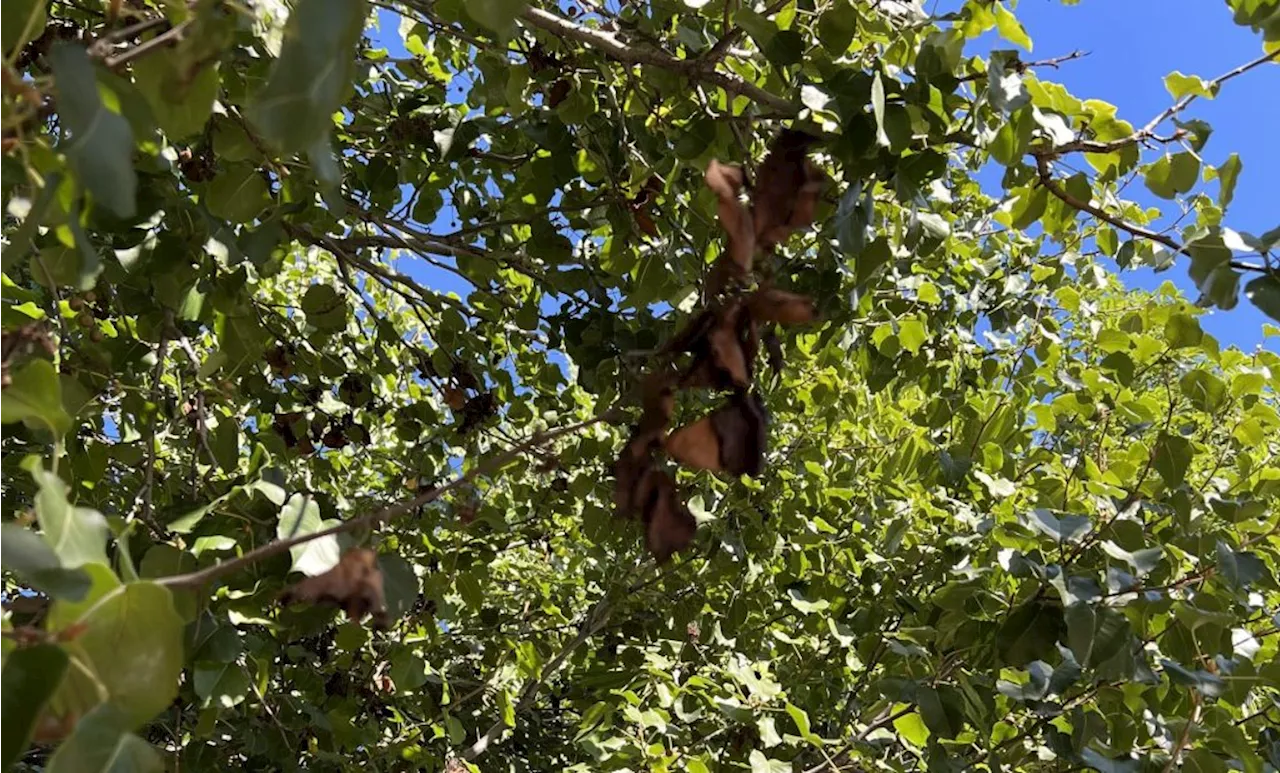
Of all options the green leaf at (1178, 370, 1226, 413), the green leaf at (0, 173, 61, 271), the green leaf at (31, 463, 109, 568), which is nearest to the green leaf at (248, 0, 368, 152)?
the green leaf at (0, 173, 61, 271)

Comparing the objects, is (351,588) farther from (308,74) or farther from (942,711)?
(942,711)

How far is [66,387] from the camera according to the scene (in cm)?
114

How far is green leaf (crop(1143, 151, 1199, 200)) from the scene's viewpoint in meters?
1.20

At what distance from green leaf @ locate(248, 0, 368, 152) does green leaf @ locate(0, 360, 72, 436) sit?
233mm

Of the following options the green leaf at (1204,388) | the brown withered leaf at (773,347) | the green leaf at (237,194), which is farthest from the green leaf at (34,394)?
the green leaf at (1204,388)

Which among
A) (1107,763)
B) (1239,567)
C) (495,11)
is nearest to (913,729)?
(1107,763)

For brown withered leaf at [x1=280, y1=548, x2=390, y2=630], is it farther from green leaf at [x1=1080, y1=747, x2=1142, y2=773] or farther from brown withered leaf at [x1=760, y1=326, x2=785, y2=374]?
green leaf at [x1=1080, y1=747, x2=1142, y2=773]

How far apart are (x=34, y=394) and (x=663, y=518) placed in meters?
0.42

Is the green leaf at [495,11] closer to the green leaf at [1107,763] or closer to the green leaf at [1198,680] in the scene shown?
the green leaf at [1198,680]

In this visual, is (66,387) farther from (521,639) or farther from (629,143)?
(521,639)

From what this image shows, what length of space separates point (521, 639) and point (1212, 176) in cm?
232

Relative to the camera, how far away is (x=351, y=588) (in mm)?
576

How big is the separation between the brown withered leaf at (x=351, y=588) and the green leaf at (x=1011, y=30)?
3.34 ft

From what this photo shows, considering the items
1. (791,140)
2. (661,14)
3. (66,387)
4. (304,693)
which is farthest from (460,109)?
(791,140)
